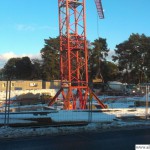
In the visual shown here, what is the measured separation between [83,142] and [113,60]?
78303mm

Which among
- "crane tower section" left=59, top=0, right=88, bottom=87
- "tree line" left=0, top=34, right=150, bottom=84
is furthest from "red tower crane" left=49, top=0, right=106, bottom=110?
"tree line" left=0, top=34, right=150, bottom=84

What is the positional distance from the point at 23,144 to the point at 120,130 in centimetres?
540

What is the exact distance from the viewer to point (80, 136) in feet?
48.6

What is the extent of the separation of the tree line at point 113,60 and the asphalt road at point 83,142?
67819 mm

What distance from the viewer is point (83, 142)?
13.3 m

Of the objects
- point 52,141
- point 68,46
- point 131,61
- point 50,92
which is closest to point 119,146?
point 52,141

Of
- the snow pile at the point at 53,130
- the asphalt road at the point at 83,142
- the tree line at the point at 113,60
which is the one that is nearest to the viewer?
the asphalt road at the point at 83,142

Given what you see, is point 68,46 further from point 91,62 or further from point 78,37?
point 91,62

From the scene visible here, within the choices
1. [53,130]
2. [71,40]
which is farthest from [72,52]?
[53,130]

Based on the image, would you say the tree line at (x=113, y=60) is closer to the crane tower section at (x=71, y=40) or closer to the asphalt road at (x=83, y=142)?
the crane tower section at (x=71, y=40)

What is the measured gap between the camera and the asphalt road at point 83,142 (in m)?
12.3

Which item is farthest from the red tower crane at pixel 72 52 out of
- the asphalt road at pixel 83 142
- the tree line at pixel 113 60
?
the tree line at pixel 113 60

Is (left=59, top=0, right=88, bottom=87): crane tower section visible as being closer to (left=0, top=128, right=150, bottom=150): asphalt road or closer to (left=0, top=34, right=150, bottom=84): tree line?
(left=0, top=128, right=150, bottom=150): asphalt road

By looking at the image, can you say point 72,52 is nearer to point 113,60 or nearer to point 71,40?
point 71,40
